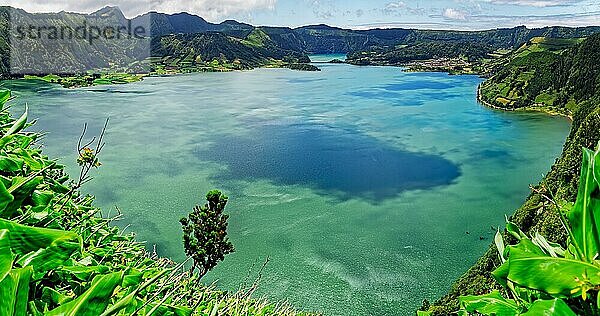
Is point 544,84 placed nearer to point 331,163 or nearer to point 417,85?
point 417,85

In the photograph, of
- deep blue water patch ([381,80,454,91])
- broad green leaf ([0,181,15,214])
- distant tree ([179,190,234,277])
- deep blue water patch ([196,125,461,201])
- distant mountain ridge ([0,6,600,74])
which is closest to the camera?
broad green leaf ([0,181,15,214])

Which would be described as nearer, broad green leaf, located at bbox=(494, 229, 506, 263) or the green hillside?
broad green leaf, located at bbox=(494, 229, 506, 263)

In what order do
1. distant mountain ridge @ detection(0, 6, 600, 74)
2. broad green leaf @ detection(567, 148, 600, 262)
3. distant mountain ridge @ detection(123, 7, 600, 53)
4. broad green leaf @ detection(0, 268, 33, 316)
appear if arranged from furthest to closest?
distant mountain ridge @ detection(123, 7, 600, 53), distant mountain ridge @ detection(0, 6, 600, 74), broad green leaf @ detection(567, 148, 600, 262), broad green leaf @ detection(0, 268, 33, 316)

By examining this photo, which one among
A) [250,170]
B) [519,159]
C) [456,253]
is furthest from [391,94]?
[456,253]

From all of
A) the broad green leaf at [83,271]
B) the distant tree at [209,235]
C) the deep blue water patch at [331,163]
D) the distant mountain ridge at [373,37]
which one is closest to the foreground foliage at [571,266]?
the broad green leaf at [83,271]

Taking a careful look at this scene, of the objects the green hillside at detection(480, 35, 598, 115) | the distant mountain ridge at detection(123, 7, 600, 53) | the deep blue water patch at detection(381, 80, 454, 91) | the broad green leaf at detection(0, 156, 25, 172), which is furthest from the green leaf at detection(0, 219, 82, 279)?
the distant mountain ridge at detection(123, 7, 600, 53)

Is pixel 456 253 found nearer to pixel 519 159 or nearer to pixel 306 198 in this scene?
pixel 306 198

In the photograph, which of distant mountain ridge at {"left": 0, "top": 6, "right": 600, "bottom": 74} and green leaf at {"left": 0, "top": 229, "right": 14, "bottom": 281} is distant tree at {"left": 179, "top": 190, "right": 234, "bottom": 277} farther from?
distant mountain ridge at {"left": 0, "top": 6, "right": 600, "bottom": 74}
